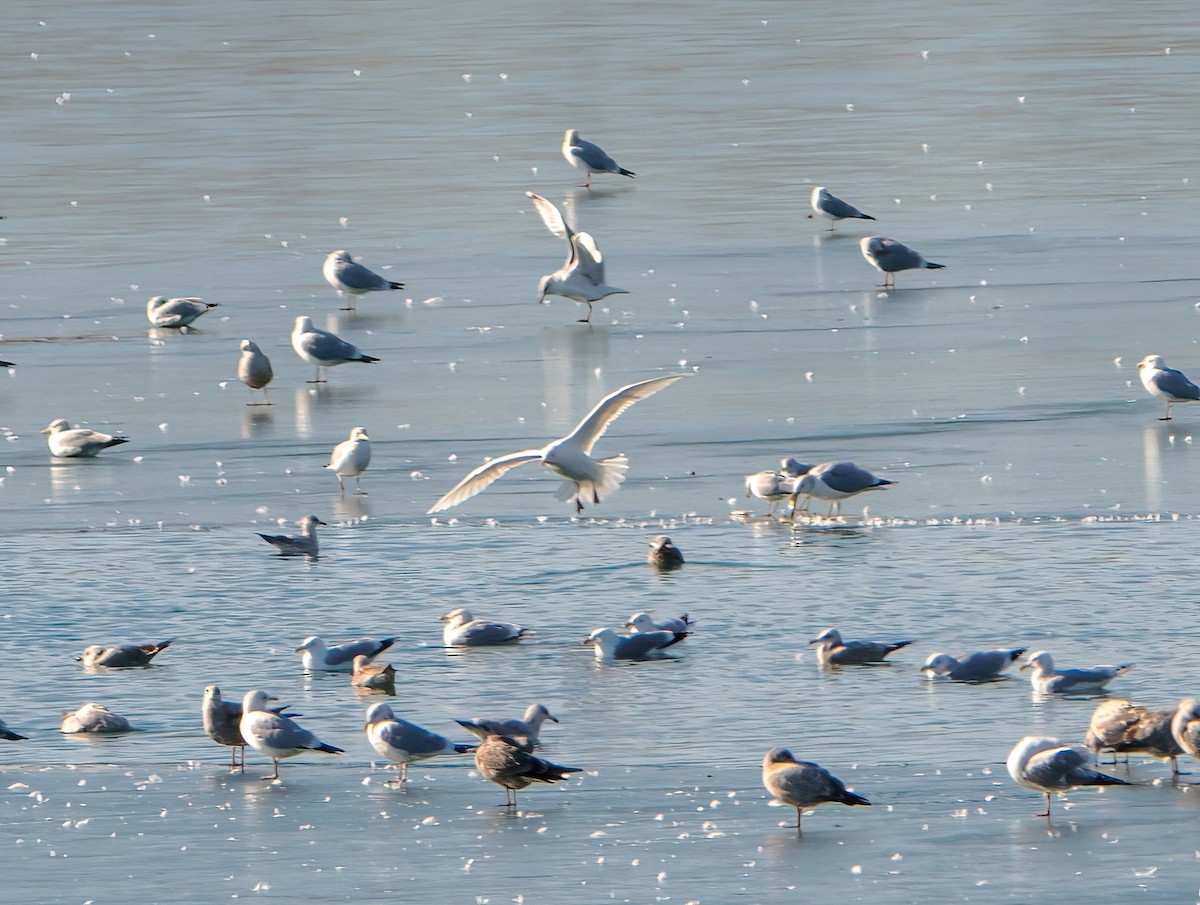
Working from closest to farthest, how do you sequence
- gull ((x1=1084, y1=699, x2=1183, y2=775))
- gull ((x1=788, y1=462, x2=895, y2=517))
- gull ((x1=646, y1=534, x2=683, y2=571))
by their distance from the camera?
1. gull ((x1=1084, y1=699, x2=1183, y2=775))
2. gull ((x1=646, y1=534, x2=683, y2=571))
3. gull ((x1=788, y1=462, x2=895, y2=517))

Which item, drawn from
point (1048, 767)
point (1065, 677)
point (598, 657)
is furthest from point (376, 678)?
point (1048, 767)

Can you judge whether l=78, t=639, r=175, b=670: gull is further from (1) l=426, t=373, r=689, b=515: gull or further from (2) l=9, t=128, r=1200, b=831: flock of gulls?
(1) l=426, t=373, r=689, b=515: gull

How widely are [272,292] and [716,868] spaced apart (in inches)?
503

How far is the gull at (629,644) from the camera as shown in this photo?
33.1 ft

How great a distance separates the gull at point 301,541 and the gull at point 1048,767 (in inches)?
194

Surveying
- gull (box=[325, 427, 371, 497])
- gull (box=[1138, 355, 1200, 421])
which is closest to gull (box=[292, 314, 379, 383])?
gull (box=[325, 427, 371, 497])

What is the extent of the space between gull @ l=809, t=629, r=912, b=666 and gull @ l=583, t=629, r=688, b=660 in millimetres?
651

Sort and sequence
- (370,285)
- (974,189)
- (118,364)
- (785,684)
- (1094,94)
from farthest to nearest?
(1094,94) < (974,189) < (370,285) < (118,364) < (785,684)

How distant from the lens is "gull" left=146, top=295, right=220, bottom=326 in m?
17.9

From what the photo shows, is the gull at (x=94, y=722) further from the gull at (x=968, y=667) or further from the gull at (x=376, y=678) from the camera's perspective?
the gull at (x=968, y=667)

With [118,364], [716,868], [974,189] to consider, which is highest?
[974,189]

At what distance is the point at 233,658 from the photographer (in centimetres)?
1045

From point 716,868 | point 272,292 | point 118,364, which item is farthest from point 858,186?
point 716,868

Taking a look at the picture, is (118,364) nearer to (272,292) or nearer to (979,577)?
(272,292)
